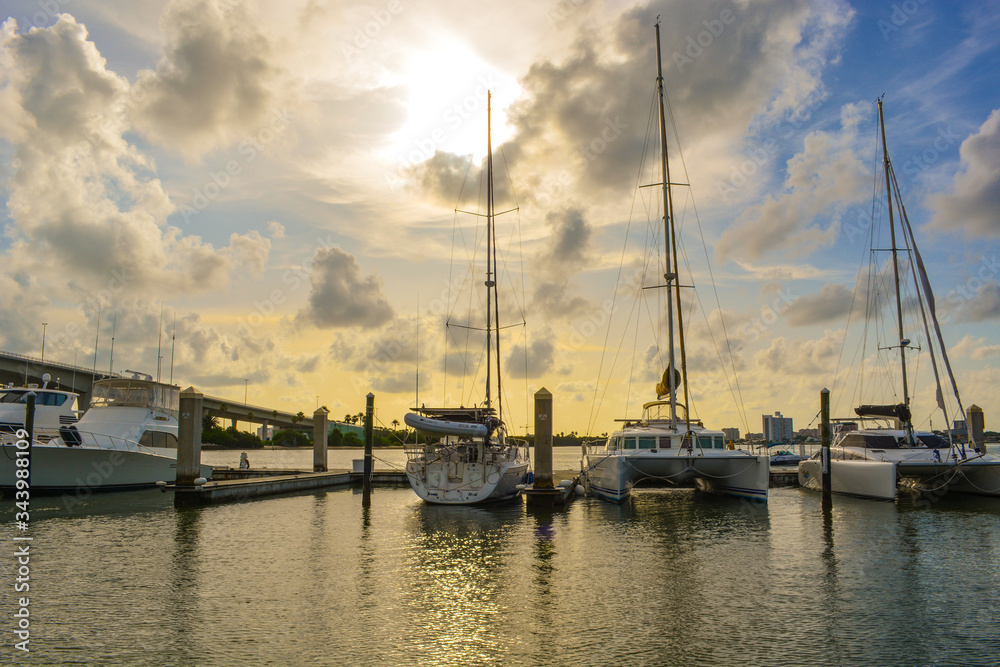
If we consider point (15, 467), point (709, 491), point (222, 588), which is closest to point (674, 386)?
point (709, 491)

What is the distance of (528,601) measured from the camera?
465 inches

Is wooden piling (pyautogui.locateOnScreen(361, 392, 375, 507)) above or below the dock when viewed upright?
above

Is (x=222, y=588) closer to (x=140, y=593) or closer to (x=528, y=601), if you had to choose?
(x=140, y=593)

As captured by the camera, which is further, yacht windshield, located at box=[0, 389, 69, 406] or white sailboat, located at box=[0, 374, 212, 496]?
yacht windshield, located at box=[0, 389, 69, 406]

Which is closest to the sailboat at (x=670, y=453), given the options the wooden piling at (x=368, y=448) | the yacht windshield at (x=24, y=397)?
the wooden piling at (x=368, y=448)

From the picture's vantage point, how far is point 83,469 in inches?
1174

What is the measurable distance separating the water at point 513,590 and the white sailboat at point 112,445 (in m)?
8.59

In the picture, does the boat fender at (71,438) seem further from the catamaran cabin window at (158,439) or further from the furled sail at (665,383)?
the furled sail at (665,383)

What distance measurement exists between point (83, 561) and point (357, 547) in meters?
6.16

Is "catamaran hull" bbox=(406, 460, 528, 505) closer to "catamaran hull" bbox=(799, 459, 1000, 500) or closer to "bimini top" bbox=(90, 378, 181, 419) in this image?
"catamaran hull" bbox=(799, 459, 1000, 500)

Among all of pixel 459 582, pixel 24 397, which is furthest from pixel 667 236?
pixel 24 397

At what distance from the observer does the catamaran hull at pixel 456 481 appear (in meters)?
25.3

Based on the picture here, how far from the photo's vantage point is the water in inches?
364

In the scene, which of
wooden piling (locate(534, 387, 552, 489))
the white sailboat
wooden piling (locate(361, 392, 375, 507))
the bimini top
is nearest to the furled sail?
wooden piling (locate(534, 387, 552, 489))
